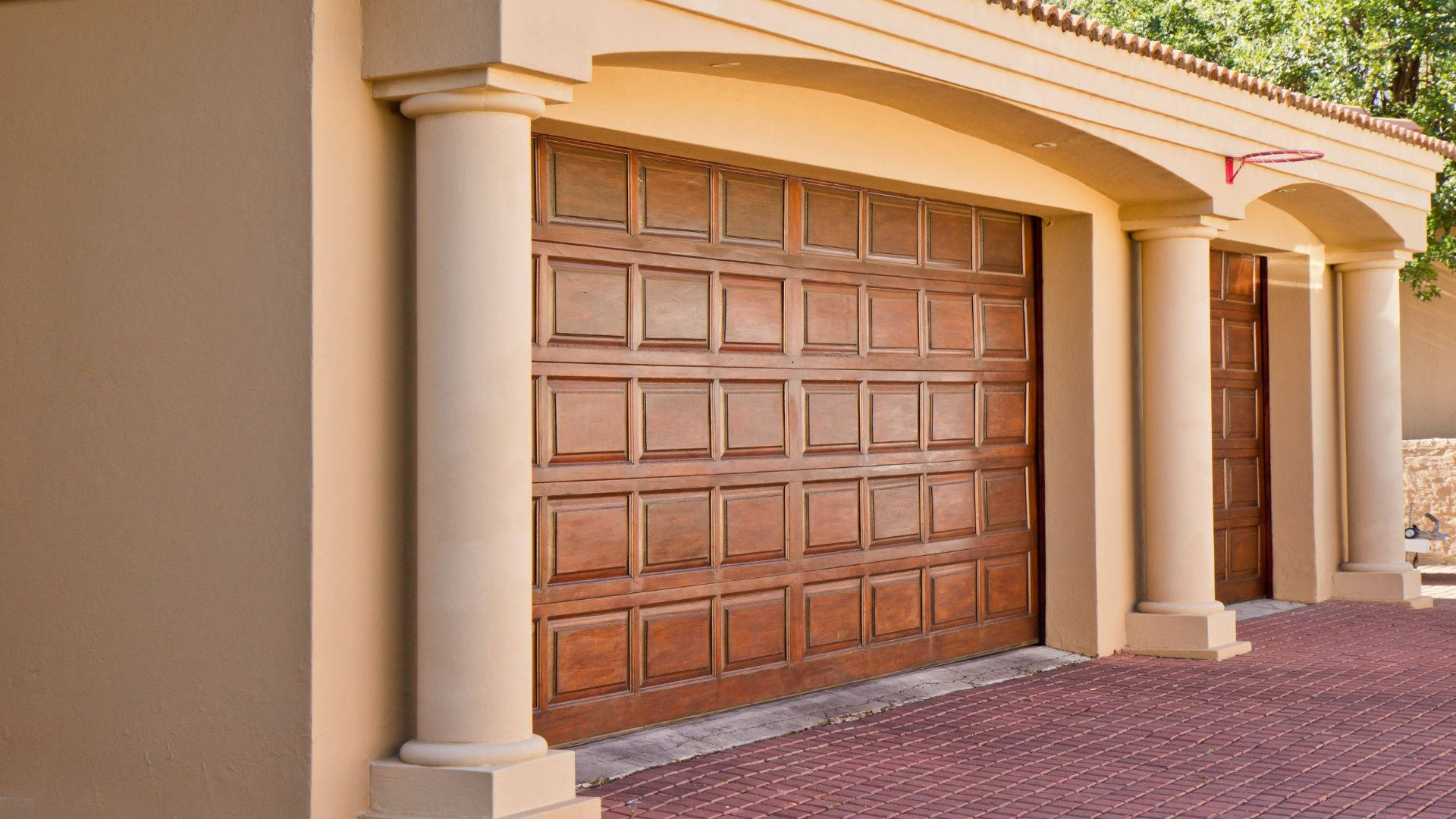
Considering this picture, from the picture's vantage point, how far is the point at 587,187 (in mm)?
7461

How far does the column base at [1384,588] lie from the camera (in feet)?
44.6

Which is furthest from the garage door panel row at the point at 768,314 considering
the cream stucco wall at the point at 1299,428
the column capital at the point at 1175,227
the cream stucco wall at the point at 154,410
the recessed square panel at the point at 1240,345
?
the cream stucco wall at the point at 1299,428

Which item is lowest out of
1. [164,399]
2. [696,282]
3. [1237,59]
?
[164,399]

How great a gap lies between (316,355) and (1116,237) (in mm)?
6911

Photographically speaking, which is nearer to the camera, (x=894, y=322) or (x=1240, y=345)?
(x=894, y=322)

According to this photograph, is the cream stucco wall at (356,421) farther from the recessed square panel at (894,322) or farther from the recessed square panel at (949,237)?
the recessed square panel at (949,237)

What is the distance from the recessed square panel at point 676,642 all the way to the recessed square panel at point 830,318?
173 cm

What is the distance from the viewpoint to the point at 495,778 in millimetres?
5668

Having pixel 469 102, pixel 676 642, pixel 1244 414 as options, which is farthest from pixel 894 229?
pixel 1244 414

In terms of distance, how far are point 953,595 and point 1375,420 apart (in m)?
5.93

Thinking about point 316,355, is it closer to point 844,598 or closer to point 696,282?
point 696,282

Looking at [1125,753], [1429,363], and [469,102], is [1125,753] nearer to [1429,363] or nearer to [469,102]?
[469,102]

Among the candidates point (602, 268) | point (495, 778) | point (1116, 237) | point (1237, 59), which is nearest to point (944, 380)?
point (1116, 237)

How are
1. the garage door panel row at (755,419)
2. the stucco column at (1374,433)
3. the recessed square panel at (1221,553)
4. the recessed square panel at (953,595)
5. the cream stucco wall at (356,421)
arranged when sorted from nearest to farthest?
the cream stucco wall at (356,421) → the garage door panel row at (755,419) → the recessed square panel at (953,595) → the recessed square panel at (1221,553) → the stucco column at (1374,433)
